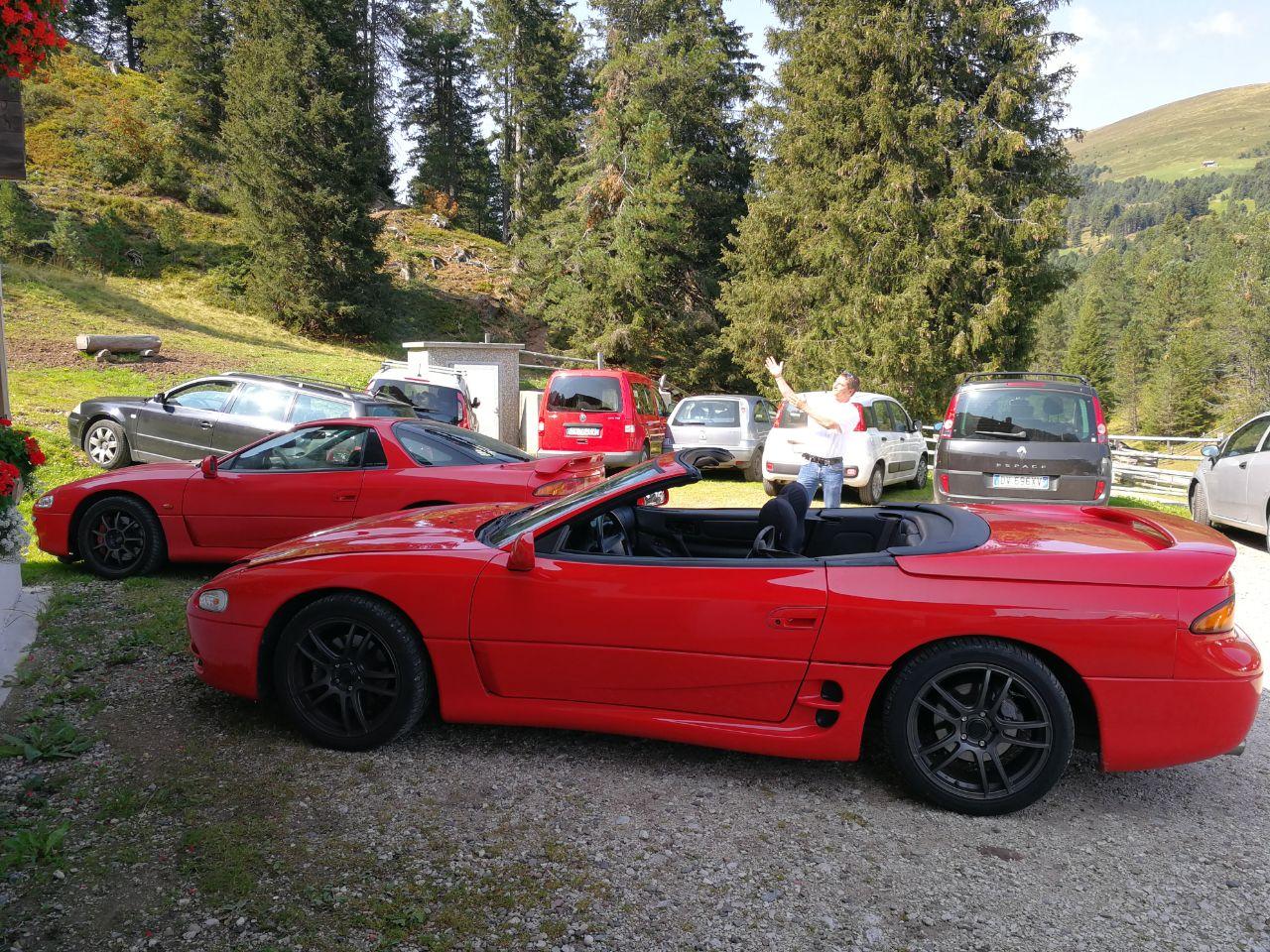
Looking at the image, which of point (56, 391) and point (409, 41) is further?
point (409, 41)

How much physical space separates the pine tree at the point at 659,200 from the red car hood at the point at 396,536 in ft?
80.9

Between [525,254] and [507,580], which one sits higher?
[525,254]

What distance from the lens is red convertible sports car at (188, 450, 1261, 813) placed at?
9.81ft

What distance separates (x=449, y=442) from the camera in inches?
255

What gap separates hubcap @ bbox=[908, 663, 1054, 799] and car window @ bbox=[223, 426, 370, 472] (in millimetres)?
4556

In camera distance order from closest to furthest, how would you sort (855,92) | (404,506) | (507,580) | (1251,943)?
(1251,943)
(507,580)
(404,506)
(855,92)

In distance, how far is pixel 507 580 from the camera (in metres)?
3.40

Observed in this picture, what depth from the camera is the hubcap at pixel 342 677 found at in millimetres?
3514

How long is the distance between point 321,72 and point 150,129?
9.22 m

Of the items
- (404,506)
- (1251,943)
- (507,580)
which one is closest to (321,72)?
(404,506)

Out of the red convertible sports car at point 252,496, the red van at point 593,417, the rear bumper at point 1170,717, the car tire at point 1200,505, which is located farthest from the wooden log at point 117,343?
the car tire at point 1200,505

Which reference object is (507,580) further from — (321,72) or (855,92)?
(321,72)

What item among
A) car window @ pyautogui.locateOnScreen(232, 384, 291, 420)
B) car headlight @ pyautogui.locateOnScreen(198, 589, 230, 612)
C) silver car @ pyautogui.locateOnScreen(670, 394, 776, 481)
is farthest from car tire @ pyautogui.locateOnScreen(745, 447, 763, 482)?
car headlight @ pyautogui.locateOnScreen(198, 589, 230, 612)

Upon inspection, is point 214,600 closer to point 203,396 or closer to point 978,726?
point 978,726
